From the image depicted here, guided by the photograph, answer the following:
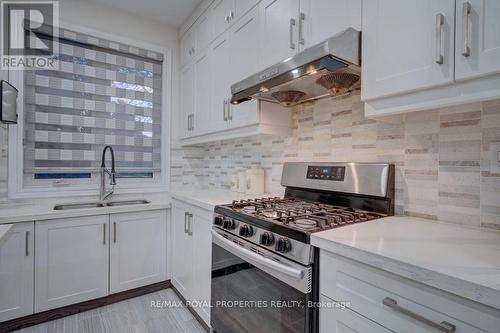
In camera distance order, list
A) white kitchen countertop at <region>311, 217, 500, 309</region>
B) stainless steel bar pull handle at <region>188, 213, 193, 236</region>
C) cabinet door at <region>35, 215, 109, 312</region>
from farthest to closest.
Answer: stainless steel bar pull handle at <region>188, 213, 193, 236</region>
cabinet door at <region>35, 215, 109, 312</region>
white kitchen countertop at <region>311, 217, 500, 309</region>

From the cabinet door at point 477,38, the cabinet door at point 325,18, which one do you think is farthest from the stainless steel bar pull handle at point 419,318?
the cabinet door at point 325,18

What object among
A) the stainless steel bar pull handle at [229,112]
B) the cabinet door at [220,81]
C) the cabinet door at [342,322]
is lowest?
the cabinet door at [342,322]

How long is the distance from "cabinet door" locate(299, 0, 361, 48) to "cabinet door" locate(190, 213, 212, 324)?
1266 millimetres

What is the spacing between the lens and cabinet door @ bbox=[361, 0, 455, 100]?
857mm

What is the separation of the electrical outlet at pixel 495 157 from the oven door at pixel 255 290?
822 mm

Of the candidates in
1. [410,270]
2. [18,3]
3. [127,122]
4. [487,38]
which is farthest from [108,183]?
[487,38]

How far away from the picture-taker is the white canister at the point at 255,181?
2090 mm

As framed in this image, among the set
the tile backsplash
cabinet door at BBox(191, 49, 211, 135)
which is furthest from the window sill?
the tile backsplash

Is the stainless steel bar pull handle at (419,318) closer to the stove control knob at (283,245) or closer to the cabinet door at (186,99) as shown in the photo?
the stove control knob at (283,245)

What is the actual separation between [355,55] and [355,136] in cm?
50

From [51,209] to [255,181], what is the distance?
1.65 meters

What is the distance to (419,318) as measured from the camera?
69cm

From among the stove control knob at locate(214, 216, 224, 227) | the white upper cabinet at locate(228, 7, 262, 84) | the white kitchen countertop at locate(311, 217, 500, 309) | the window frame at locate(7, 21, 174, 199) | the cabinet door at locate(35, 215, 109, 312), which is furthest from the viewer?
the window frame at locate(7, 21, 174, 199)

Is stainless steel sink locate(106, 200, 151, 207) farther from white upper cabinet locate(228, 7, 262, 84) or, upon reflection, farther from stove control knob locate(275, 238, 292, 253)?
stove control knob locate(275, 238, 292, 253)
